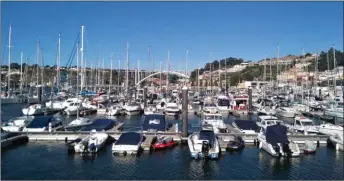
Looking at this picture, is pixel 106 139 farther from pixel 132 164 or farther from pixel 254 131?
pixel 254 131

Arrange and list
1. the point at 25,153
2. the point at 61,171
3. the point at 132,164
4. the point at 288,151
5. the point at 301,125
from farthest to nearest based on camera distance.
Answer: the point at 301,125 < the point at 25,153 < the point at 288,151 < the point at 132,164 < the point at 61,171

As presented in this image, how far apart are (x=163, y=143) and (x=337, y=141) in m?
14.5

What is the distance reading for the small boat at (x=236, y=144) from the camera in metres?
28.3

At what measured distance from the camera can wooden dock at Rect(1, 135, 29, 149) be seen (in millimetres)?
29380

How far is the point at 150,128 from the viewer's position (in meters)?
33.8

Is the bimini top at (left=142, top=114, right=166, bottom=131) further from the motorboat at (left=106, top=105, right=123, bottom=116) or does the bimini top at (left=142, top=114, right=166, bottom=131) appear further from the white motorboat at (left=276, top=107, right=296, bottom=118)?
the white motorboat at (left=276, top=107, right=296, bottom=118)

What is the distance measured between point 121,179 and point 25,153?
10.9m

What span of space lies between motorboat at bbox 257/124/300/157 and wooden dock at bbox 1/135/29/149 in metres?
21.6

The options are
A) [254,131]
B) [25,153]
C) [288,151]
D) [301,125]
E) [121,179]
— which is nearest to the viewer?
[121,179]

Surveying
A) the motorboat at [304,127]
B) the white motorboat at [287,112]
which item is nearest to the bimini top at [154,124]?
the motorboat at [304,127]

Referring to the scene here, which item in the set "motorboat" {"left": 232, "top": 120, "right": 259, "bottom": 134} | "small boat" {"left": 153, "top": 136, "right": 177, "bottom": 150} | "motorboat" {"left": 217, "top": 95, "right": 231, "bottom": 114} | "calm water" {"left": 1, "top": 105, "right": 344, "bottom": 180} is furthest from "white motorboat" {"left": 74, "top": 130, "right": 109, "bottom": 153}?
"motorboat" {"left": 217, "top": 95, "right": 231, "bottom": 114}

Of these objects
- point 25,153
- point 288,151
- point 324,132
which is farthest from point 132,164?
point 324,132

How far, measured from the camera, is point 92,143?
27734 mm


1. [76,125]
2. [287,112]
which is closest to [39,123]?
[76,125]
